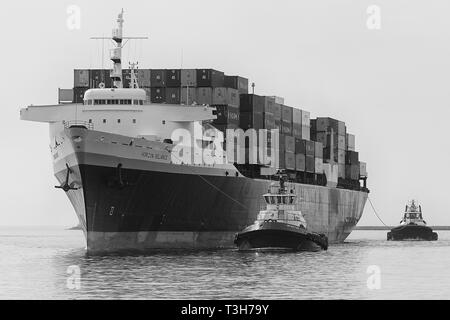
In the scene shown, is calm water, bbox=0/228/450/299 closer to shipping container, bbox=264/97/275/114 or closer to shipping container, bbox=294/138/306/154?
shipping container, bbox=264/97/275/114

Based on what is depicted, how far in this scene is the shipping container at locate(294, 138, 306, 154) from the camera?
282 ft

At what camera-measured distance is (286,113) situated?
8569cm

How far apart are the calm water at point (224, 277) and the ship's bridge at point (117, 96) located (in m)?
10.3

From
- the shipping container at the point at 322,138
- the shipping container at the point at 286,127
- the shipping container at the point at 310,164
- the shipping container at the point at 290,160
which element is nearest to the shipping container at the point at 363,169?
the shipping container at the point at 322,138

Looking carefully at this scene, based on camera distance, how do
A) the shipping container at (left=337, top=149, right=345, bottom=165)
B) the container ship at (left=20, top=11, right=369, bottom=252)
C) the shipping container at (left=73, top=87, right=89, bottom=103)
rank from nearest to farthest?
1. the container ship at (left=20, top=11, right=369, bottom=252)
2. the shipping container at (left=73, top=87, right=89, bottom=103)
3. the shipping container at (left=337, top=149, right=345, bottom=165)

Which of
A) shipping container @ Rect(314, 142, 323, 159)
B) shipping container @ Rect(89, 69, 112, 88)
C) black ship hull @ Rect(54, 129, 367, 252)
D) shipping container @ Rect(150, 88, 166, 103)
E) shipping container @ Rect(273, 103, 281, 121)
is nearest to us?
black ship hull @ Rect(54, 129, 367, 252)

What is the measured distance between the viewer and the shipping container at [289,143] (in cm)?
8294

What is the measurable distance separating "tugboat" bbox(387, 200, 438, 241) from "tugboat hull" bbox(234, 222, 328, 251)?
4778cm

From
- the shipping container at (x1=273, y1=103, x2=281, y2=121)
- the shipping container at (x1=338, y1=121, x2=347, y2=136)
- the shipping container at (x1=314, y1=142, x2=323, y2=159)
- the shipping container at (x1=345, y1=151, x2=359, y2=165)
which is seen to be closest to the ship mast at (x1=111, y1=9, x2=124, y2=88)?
the shipping container at (x1=273, y1=103, x2=281, y2=121)

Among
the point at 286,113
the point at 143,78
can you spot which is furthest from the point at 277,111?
the point at 143,78

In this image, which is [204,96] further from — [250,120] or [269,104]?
[269,104]

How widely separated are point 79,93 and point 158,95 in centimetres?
553

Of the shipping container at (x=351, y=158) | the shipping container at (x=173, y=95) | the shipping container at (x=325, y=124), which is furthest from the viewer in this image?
the shipping container at (x=351, y=158)

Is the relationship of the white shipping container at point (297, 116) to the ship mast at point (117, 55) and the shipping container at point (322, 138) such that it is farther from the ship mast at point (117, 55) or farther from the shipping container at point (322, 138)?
the ship mast at point (117, 55)
